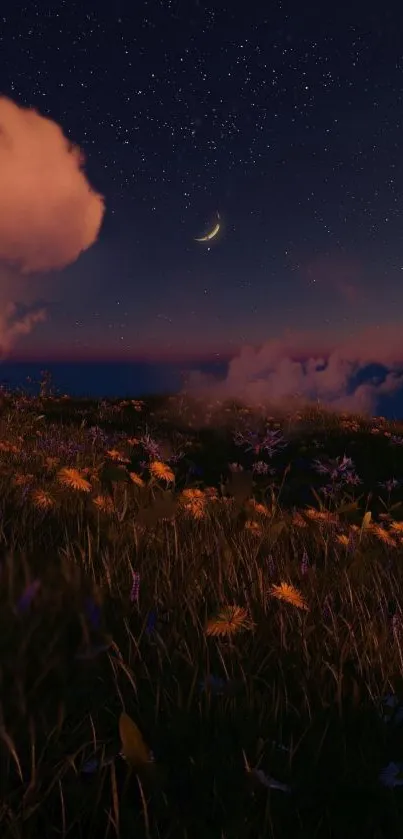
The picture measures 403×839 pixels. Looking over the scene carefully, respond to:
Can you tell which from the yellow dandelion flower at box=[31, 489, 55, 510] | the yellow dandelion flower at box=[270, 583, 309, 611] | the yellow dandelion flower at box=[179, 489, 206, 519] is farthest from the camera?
the yellow dandelion flower at box=[179, 489, 206, 519]

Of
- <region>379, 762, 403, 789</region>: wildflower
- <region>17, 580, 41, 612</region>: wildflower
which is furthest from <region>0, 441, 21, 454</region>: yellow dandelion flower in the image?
<region>379, 762, 403, 789</region>: wildflower

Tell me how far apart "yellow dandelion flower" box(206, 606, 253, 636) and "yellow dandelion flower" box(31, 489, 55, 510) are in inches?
63.6

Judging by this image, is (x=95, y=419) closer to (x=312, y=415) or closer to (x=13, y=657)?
(x=312, y=415)

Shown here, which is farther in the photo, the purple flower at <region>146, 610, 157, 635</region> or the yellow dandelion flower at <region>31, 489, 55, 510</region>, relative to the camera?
A: the yellow dandelion flower at <region>31, 489, 55, 510</region>

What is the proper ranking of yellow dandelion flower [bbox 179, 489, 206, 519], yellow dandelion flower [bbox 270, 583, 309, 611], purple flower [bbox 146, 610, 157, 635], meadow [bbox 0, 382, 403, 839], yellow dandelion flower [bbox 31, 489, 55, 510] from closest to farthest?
meadow [bbox 0, 382, 403, 839] < purple flower [bbox 146, 610, 157, 635] < yellow dandelion flower [bbox 270, 583, 309, 611] < yellow dandelion flower [bbox 31, 489, 55, 510] < yellow dandelion flower [bbox 179, 489, 206, 519]

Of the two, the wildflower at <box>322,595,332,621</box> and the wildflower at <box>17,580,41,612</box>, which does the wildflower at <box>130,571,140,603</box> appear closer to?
the wildflower at <box>17,580,41,612</box>

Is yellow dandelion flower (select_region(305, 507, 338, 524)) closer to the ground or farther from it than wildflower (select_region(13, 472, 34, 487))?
closer to the ground

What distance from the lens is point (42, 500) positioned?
356 cm

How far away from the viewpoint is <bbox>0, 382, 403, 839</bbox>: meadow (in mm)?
1602

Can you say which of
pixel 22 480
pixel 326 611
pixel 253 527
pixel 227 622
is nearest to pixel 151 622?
pixel 227 622

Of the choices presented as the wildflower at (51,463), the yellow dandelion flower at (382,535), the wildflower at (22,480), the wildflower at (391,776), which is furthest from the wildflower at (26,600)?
the wildflower at (51,463)

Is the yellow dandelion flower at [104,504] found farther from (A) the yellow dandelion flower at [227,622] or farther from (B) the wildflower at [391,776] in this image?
(B) the wildflower at [391,776]

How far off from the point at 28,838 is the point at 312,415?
1067 cm


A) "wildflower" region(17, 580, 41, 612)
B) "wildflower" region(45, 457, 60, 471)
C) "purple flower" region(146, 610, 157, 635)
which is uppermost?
"wildflower" region(17, 580, 41, 612)
